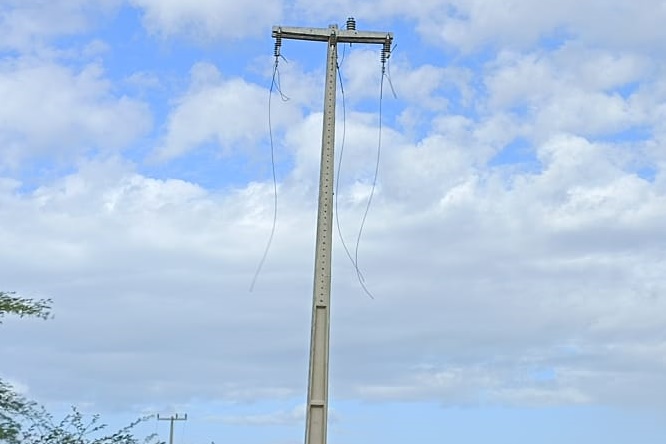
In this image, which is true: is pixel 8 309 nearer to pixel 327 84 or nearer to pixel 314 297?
pixel 314 297

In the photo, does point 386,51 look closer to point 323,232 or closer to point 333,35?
point 333,35

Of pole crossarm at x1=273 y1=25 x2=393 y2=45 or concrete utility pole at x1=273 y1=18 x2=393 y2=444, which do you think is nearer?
concrete utility pole at x1=273 y1=18 x2=393 y2=444

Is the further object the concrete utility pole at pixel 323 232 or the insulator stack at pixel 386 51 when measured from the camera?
the insulator stack at pixel 386 51

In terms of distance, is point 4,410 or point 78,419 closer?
point 4,410

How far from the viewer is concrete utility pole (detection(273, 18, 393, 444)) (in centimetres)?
2016

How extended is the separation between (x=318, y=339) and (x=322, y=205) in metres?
2.69

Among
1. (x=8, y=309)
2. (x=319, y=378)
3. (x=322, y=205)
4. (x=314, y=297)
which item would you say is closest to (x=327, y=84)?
(x=322, y=205)

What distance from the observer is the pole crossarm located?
22.8 meters

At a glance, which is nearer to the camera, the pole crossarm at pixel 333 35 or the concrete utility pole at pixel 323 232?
the concrete utility pole at pixel 323 232

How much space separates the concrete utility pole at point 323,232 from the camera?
2016 centimetres

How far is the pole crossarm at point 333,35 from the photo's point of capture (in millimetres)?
22766

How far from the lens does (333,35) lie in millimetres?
22672

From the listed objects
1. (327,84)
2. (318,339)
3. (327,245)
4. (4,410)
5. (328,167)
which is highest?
(327,84)

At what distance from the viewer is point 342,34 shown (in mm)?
22719
